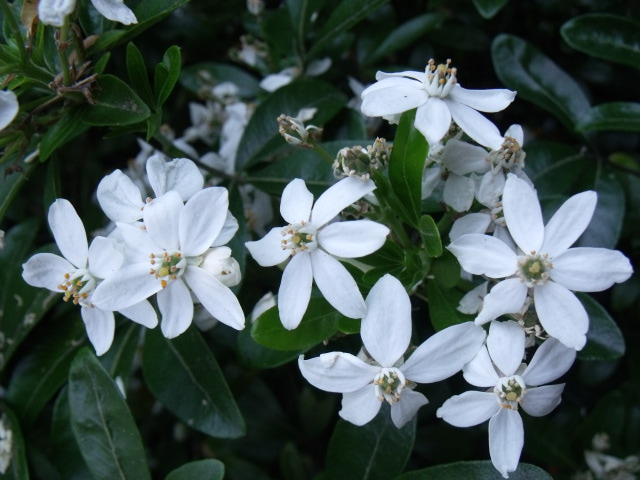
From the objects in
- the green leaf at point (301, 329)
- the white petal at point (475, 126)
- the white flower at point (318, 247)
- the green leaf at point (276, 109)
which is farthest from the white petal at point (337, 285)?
the green leaf at point (276, 109)

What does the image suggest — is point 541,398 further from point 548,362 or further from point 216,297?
point 216,297

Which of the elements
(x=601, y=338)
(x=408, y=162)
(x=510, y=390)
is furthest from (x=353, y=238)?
(x=601, y=338)

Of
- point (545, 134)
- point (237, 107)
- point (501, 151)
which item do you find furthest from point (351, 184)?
point (545, 134)

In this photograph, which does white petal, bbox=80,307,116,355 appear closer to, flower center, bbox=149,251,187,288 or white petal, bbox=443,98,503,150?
flower center, bbox=149,251,187,288

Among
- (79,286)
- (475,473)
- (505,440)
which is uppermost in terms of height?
(79,286)

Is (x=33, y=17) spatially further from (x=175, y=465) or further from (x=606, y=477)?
(x=606, y=477)

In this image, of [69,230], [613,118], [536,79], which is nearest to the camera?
[69,230]
